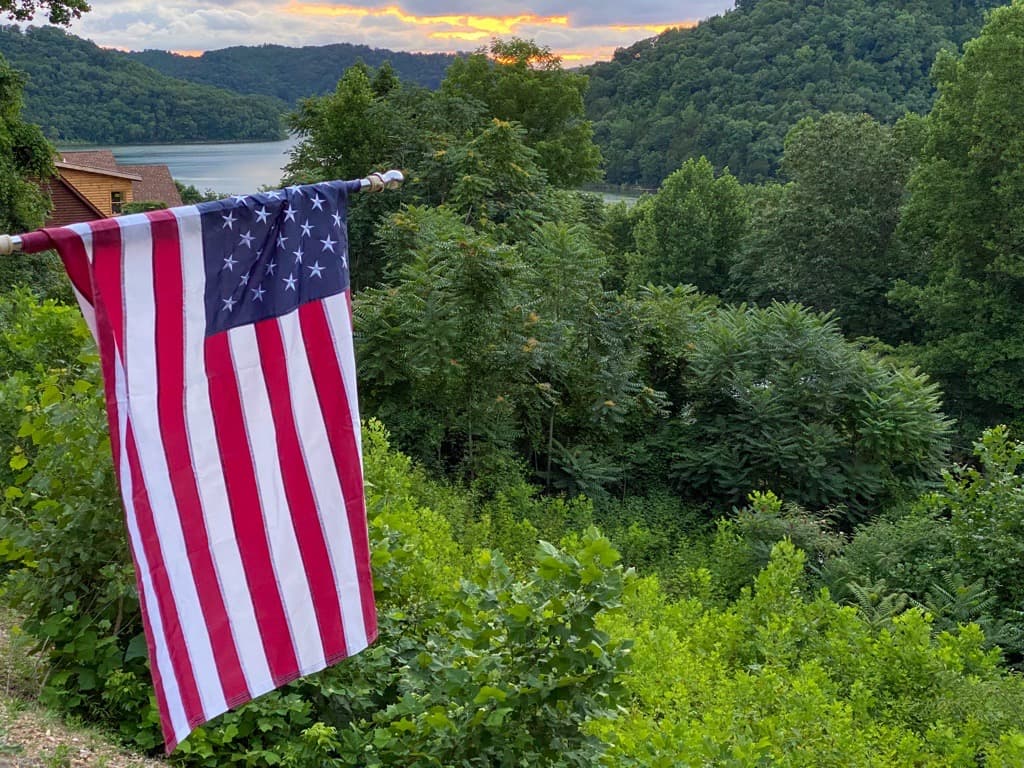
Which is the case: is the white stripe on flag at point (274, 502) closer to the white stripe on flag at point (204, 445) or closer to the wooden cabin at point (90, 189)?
the white stripe on flag at point (204, 445)

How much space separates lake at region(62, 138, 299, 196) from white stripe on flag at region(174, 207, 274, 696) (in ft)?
204

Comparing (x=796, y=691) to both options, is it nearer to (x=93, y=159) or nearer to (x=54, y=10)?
(x=54, y=10)

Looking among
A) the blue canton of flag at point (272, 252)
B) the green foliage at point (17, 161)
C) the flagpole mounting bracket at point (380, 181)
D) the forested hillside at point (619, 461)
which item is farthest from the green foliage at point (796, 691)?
the green foliage at point (17, 161)

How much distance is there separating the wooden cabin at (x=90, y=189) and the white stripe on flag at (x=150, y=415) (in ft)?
95.9

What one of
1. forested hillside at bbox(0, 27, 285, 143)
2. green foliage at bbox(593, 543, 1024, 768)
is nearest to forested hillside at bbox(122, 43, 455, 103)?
forested hillside at bbox(0, 27, 285, 143)

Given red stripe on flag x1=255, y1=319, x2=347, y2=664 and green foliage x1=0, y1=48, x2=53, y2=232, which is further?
green foliage x1=0, y1=48, x2=53, y2=232

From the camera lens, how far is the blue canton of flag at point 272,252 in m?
3.57

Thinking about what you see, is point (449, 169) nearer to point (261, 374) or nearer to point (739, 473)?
point (739, 473)

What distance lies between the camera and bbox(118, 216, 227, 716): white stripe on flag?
327cm

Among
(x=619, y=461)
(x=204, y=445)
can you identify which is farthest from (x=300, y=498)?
(x=619, y=461)

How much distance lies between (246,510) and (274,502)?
0.45ft

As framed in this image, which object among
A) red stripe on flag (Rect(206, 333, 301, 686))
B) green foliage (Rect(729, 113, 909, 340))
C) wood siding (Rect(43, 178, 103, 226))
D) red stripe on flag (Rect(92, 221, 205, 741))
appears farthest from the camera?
wood siding (Rect(43, 178, 103, 226))

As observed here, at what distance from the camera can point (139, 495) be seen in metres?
3.30

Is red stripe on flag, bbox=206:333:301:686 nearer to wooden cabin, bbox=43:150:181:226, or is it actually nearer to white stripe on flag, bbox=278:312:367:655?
white stripe on flag, bbox=278:312:367:655
